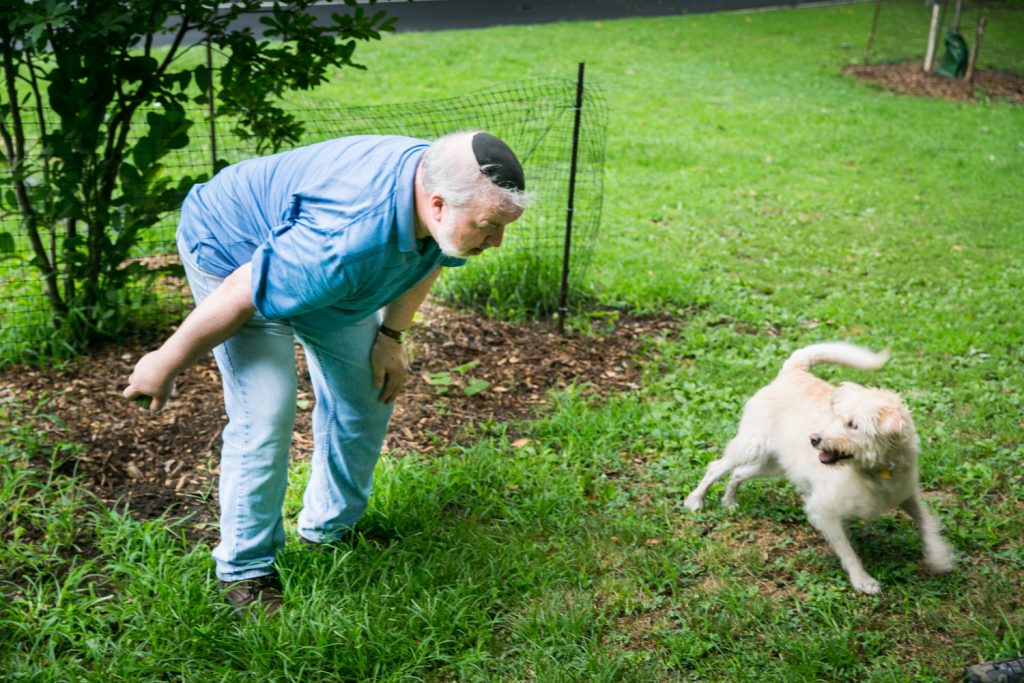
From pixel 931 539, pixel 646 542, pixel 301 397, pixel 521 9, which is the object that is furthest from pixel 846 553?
pixel 521 9

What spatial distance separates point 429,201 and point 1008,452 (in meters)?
3.08

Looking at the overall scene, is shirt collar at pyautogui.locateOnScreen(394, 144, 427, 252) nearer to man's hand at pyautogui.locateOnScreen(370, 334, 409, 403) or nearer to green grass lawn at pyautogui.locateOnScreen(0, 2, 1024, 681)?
man's hand at pyautogui.locateOnScreen(370, 334, 409, 403)

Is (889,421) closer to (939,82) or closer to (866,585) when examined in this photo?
(866,585)

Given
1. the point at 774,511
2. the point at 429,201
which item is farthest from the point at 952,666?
the point at 429,201

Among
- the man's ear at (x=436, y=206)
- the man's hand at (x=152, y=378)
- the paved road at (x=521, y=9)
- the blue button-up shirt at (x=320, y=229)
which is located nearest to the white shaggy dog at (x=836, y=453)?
the blue button-up shirt at (x=320, y=229)

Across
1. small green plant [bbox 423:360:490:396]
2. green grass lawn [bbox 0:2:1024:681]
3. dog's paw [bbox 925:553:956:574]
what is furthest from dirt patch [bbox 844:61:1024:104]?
dog's paw [bbox 925:553:956:574]

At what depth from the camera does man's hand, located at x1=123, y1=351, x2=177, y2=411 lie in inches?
105

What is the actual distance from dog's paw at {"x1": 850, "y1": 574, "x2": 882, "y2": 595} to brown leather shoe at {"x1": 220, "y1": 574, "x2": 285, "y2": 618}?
204cm

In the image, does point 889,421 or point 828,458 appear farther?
point 828,458

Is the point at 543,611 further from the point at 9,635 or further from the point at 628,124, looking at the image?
the point at 628,124

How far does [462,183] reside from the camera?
8.27ft

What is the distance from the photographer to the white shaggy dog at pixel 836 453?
317 cm

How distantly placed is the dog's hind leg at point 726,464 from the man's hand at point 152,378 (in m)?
2.18

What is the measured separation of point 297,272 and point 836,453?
1.97m
